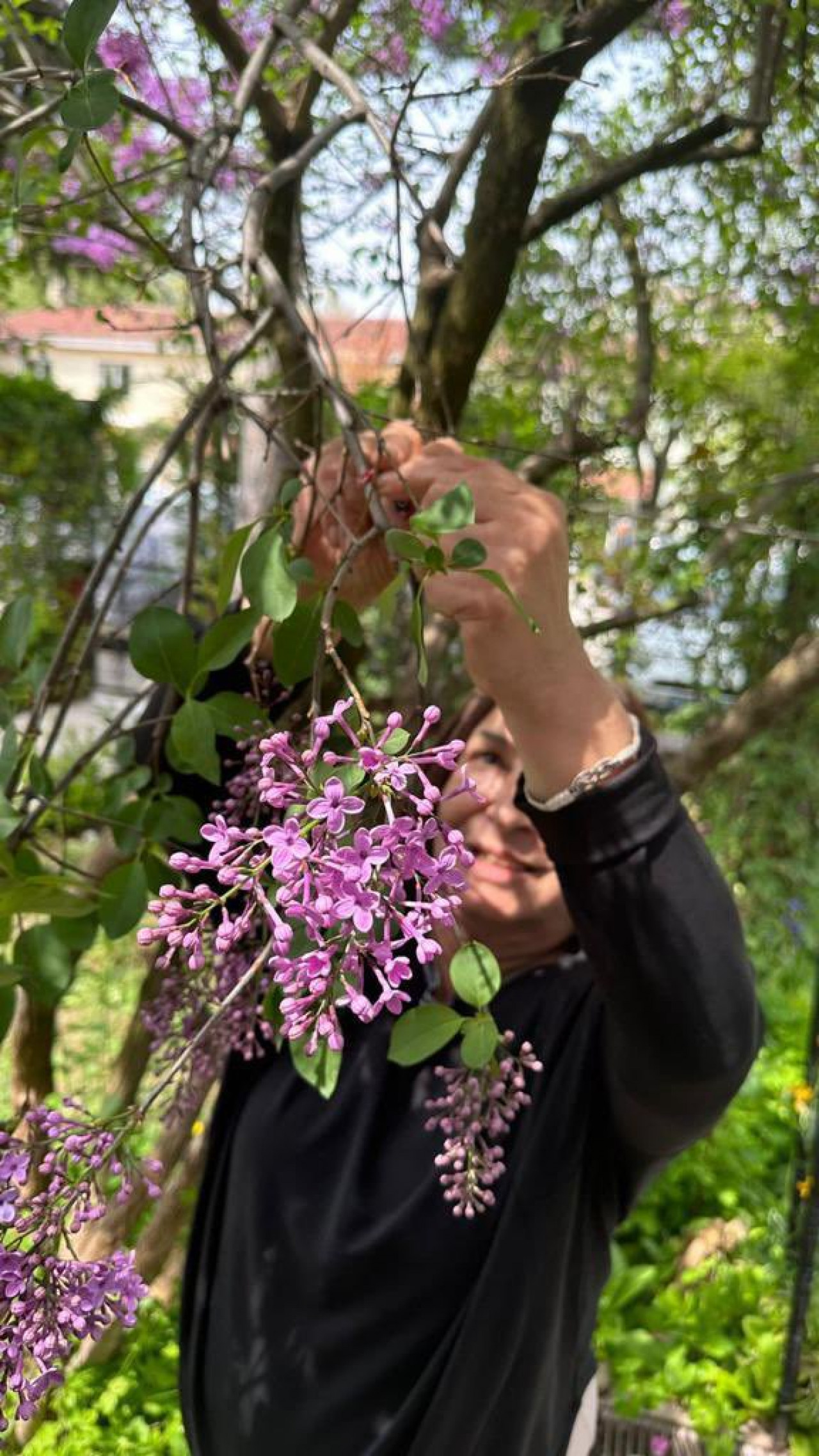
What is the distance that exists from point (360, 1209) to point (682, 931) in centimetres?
40

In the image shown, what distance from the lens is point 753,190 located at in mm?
1709

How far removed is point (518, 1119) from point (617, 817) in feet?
1.13

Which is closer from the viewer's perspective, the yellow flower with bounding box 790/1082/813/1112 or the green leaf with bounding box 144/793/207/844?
the green leaf with bounding box 144/793/207/844

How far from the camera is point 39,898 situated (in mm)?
689

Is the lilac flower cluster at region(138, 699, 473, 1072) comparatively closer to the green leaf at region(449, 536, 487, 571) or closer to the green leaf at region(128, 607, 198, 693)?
the green leaf at region(449, 536, 487, 571)

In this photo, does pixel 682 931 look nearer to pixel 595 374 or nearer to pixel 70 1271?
pixel 70 1271

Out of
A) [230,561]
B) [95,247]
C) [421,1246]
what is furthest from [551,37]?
[95,247]

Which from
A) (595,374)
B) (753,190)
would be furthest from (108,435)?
(753,190)

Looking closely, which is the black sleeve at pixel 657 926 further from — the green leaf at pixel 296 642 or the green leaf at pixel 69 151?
the green leaf at pixel 69 151

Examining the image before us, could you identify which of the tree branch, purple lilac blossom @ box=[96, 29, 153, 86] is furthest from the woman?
purple lilac blossom @ box=[96, 29, 153, 86]

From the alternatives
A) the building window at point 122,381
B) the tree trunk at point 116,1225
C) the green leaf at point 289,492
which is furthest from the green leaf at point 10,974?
the building window at point 122,381

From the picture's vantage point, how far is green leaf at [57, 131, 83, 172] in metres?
0.58

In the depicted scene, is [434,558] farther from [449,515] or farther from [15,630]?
[15,630]

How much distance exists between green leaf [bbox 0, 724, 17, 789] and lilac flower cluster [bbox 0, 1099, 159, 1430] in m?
0.21
